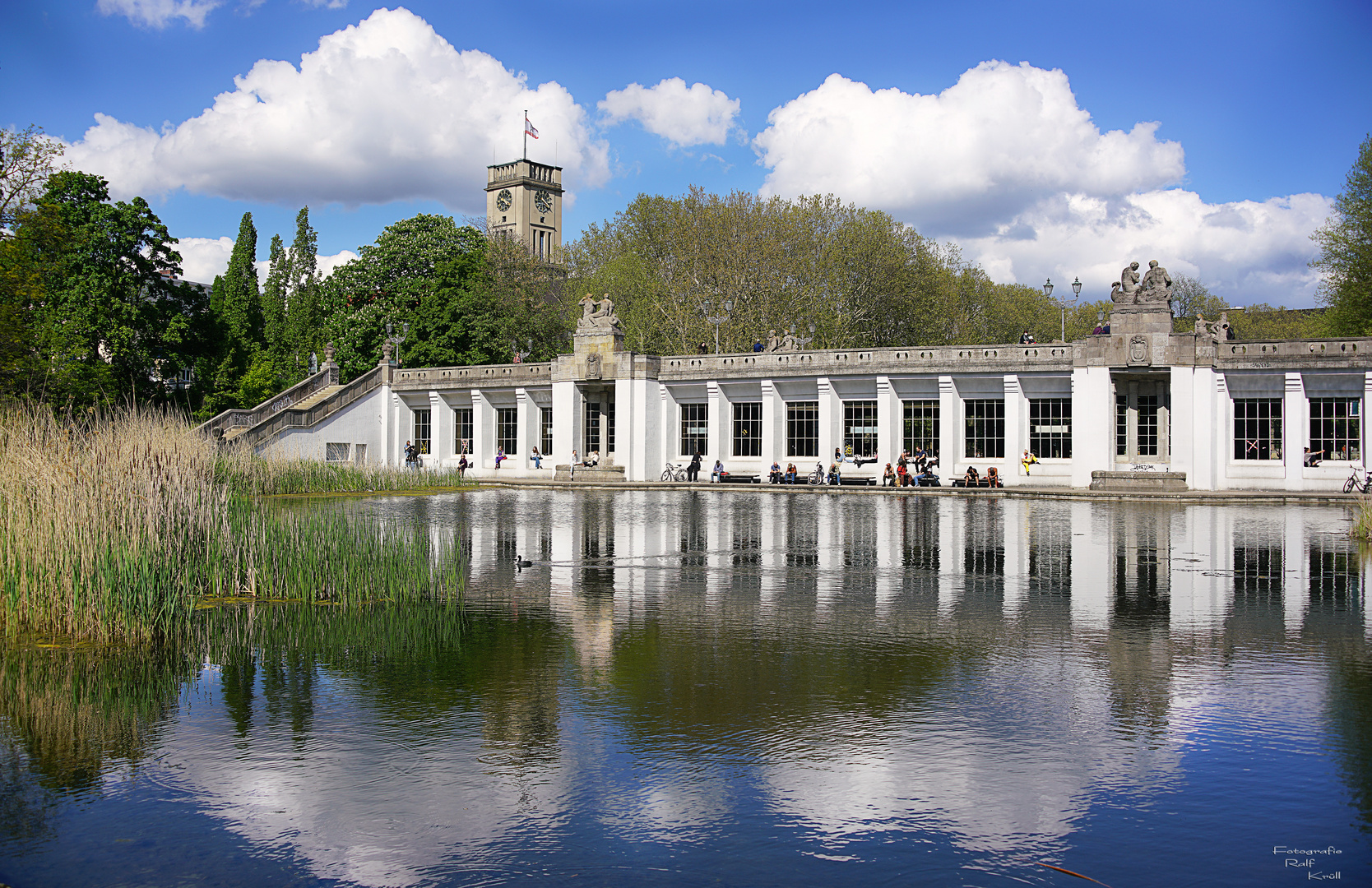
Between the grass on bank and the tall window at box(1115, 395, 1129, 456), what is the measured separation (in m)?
29.9

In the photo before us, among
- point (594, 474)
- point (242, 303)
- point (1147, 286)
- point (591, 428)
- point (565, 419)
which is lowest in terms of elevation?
point (594, 474)

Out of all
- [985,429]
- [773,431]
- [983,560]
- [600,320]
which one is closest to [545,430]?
[600,320]

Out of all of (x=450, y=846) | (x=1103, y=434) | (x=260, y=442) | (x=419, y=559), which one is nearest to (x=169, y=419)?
(x=419, y=559)

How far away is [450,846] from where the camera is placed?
199 inches

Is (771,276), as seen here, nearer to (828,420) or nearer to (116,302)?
(828,420)

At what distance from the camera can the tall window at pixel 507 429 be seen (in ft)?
164

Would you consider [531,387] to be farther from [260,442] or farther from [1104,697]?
[1104,697]

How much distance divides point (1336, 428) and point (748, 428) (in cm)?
2155

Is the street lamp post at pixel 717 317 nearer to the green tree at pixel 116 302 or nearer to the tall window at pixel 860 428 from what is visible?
the tall window at pixel 860 428

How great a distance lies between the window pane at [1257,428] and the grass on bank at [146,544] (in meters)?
31.3

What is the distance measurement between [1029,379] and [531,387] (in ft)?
71.5

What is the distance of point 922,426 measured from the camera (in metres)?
41.2

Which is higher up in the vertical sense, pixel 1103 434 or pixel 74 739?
pixel 1103 434

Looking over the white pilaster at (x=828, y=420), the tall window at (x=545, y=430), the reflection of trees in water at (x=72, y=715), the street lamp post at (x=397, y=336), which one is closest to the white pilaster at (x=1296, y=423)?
the white pilaster at (x=828, y=420)
